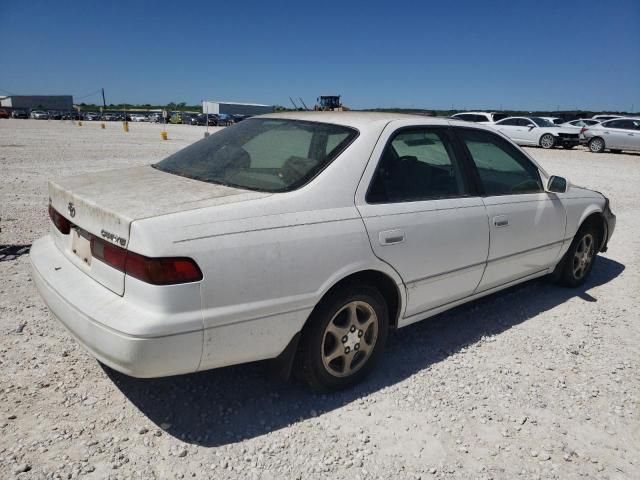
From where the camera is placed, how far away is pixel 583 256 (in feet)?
15.7

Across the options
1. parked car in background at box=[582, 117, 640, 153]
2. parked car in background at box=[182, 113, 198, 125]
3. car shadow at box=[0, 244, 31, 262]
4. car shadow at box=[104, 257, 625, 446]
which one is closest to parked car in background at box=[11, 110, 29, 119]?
parked car in background at box=[182, 113, 198, 125]

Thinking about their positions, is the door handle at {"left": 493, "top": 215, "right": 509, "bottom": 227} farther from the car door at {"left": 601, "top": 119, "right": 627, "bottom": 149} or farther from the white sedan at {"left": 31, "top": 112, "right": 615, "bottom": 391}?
the car door at {"left": 601, "top": 119, "right": 627, "bottom": 149}

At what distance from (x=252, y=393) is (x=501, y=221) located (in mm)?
2117

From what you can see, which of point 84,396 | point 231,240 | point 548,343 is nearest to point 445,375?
point 548,343

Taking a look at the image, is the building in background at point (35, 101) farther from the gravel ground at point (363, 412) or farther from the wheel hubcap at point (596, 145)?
the gravel ground at point (363, 412)

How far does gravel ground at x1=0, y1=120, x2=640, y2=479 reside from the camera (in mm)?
2328

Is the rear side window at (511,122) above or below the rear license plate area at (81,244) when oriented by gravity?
above

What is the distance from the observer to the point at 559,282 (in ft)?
15.8

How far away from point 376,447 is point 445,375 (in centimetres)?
90

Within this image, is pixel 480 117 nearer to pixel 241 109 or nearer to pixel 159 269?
pixel 159 269

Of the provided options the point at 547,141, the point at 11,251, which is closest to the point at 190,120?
the point at 547,141

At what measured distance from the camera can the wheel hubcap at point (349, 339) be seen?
277 centimetres

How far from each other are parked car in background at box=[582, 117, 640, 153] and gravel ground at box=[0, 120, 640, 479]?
2085 cm

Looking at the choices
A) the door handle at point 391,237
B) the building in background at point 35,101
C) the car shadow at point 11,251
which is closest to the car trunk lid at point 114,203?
the door handle at point 391,237
